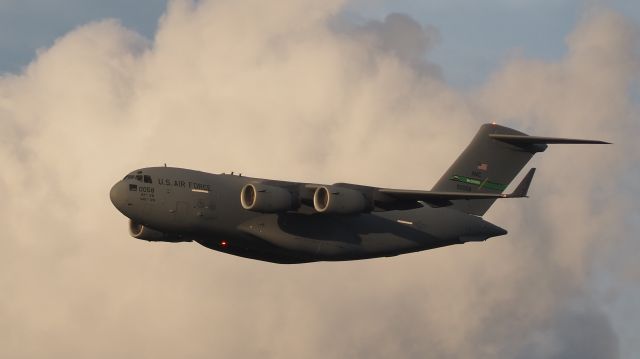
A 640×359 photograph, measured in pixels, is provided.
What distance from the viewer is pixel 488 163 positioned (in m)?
31.0

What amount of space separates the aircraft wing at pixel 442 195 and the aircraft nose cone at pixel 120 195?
6.36 meters

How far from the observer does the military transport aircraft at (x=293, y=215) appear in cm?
2566

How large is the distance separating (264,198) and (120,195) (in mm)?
3488

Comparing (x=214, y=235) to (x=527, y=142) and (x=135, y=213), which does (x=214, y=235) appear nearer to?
(x=135, y=213)

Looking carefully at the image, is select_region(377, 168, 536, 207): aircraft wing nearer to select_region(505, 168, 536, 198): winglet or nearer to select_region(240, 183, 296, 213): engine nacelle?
select_region(505, 168, 536, 198): winglet

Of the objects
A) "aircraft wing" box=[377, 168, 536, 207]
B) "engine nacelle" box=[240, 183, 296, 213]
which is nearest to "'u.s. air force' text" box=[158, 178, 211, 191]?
"engine nacelle" box=[240, 183, 296, 213]

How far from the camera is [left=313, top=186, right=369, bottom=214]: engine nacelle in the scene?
2592 cm

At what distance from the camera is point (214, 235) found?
26.1 metres

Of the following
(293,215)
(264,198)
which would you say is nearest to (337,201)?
(293,215)

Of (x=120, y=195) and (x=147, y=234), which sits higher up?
(x=120, y=195)

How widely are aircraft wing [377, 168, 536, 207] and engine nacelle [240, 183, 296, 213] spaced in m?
2.62

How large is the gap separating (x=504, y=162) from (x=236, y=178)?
864cm

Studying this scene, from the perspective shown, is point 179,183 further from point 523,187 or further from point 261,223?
point 523,187

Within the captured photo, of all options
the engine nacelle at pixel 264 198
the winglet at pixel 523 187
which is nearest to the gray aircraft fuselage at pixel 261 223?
the engine nacelle at pixel 264 198
